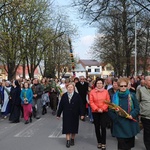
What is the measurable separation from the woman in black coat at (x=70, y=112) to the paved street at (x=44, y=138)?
35cm

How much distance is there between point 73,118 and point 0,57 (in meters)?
23.3

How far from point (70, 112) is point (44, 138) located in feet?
4.81

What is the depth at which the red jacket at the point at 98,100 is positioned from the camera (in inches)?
287

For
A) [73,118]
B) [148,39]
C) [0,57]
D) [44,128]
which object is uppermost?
[148,39]

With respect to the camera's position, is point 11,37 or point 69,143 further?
point 11,37

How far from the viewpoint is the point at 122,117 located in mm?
6258

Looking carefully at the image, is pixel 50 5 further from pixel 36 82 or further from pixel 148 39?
pixel 36 82

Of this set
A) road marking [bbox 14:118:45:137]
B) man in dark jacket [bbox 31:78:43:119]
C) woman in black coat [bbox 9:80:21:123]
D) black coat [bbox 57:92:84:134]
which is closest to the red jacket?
black coat [bbox 57:92:84:134]

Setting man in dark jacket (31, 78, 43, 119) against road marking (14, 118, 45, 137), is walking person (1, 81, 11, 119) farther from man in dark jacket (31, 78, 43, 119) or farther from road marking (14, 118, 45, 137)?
road marking (14, 118, 45, 137)

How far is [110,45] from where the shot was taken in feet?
117

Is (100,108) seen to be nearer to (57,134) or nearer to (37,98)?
(57,134)

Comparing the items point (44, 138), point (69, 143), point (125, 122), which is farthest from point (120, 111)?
point (44, 138)

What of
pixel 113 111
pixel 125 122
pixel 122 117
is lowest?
pixel 125 122

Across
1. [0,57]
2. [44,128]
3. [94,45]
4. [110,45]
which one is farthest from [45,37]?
[44,128]
